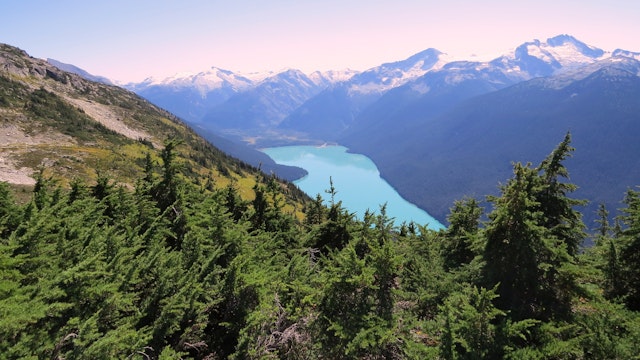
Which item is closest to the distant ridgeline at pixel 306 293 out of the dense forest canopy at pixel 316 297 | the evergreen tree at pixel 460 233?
the dense forest canopy at pixel 316 297

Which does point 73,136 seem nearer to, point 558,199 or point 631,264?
point 558,199

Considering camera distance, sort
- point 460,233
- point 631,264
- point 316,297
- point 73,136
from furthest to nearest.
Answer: point 73,136
point 460,233
point 631,264
point 316,297

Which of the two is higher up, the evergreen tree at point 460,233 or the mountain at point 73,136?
the evergreen tree at point 460,233

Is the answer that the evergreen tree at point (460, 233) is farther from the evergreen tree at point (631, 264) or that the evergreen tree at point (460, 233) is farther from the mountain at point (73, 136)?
the mountain at point (73, 136)

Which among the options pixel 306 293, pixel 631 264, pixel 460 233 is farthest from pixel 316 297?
pixel 631 264

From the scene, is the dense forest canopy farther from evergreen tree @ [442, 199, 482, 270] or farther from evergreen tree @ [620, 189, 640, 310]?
→ evergreen tree @ [442, 199, 482, 270]
